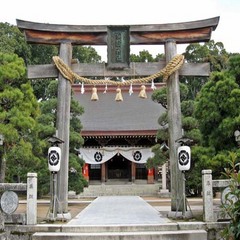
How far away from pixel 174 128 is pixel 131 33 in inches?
115

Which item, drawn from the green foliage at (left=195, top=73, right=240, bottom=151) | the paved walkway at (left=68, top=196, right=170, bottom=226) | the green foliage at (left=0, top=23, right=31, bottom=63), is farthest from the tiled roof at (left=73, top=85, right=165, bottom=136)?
the green foliage at (left=195, top=73, right=240, bottom=151)

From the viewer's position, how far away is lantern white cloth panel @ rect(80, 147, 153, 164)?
23.6 meters

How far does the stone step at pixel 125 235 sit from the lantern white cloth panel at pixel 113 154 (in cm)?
1585

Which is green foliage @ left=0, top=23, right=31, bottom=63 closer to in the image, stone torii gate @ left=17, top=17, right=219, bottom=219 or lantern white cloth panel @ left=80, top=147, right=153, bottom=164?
lantern white cloth panel @ left=80, top=147, right=153, bottom=164

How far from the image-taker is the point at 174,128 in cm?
990

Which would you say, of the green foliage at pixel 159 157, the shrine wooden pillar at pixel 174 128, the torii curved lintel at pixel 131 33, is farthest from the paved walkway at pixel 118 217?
the green foliage at pixel 159 157

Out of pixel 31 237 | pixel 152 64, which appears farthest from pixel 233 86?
pixel 31 237

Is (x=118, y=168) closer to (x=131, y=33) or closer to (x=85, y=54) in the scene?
(x=131, y=33)

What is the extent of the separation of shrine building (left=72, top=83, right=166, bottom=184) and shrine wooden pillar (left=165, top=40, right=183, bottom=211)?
42.5 feet

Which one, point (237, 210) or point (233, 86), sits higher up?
point (233, 86)

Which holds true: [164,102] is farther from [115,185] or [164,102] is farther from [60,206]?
[60,206]

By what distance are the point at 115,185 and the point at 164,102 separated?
7558 millimetres

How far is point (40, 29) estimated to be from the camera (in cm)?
1012

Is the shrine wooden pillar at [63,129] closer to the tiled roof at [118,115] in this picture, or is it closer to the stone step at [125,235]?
the stone step at [125,235]
